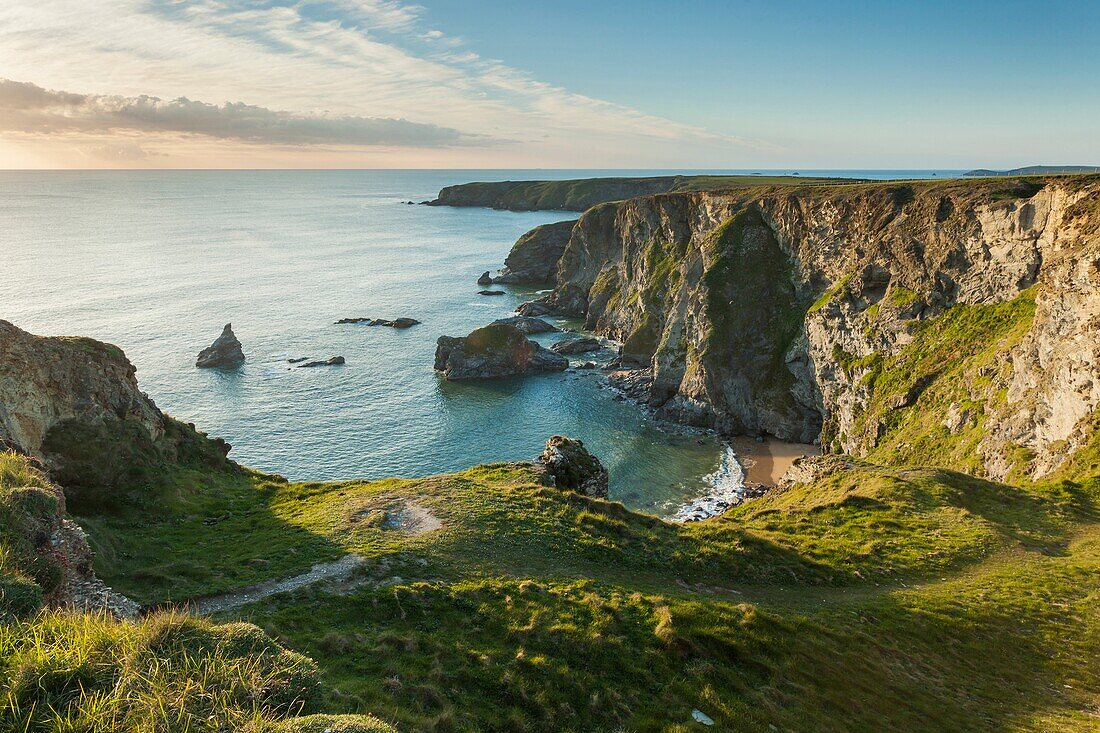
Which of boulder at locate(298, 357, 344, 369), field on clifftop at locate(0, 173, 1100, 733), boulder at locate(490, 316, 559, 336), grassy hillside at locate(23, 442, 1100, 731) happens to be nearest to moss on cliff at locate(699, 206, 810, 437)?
field on clifftop at locate(0, 173, 1100, 733)

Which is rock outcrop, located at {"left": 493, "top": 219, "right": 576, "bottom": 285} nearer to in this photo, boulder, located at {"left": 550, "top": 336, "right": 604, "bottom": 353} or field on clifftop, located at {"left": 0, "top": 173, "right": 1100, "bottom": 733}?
boulder, located at {"left": 550, "top": 336, "right": 604, "bottom": 353}

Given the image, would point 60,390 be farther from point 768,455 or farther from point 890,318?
point 890,318

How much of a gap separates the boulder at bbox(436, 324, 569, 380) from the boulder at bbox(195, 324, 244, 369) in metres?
33.1

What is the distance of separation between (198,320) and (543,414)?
79112mm

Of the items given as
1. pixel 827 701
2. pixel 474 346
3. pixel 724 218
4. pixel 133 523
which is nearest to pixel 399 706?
pixel 827 701

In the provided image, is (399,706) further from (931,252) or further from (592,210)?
(592,210)

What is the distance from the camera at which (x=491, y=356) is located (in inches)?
3684

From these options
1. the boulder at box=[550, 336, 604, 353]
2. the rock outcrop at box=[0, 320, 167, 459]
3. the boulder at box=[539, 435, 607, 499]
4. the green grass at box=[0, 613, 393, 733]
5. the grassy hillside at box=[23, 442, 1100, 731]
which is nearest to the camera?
the green grass at box=[0, 613, 393, 733]

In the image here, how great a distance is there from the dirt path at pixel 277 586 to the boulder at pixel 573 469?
1634cm

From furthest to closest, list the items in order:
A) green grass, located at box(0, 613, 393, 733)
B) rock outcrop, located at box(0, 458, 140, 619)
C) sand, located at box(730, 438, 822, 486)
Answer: sand, located at box(730, 438, 822, 486), rock outcrop, located at box(0, 458, 140, 619), green grass, located at box(0, 613, 393, 733)

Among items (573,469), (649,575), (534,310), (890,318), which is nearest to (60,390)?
(573,469)

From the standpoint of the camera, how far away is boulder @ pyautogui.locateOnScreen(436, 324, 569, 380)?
92.6m

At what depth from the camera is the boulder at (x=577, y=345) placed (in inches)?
4208

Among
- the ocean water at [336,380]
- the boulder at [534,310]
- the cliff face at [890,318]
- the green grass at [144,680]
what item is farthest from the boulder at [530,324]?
the green grass at [144,680]
